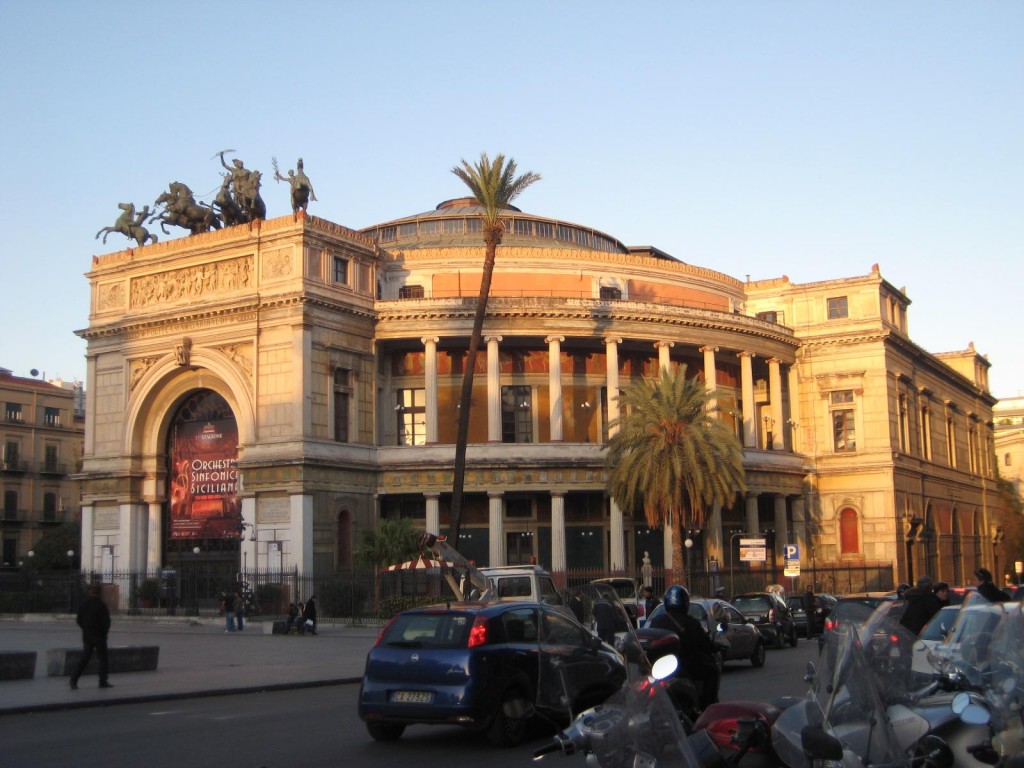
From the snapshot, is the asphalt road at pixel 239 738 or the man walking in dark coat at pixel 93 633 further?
the man walking in dark coat at pixel 93 633

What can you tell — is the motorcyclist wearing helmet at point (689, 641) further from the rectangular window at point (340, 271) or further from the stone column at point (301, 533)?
the rectangular window at point (340, 271)

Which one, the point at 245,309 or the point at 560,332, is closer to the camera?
the point at 245,309

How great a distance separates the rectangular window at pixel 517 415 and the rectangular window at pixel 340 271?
871 cm

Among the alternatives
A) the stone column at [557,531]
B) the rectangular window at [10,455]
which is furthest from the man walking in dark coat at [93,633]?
the rectangular window at [10,455]

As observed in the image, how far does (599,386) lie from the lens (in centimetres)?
5459

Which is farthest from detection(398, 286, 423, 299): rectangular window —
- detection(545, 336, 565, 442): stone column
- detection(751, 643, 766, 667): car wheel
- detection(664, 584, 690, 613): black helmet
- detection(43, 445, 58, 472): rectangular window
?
detection(664, 584, 690, 613): black helmet

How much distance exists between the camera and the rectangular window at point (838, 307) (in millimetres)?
60344

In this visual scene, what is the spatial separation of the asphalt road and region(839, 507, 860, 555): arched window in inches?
1650

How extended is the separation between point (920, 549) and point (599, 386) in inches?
825

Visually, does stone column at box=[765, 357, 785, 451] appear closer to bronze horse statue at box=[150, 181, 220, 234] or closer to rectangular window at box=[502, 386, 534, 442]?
rectangular window at box=[502, 386, 534, 442]

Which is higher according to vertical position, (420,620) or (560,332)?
(560,332)

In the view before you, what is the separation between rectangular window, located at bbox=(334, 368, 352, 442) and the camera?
49375 millimetres

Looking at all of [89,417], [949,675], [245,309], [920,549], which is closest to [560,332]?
[245,309]

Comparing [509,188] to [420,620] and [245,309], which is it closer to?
[245,309]
